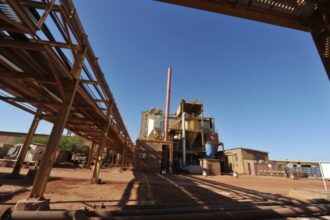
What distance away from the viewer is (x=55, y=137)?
397cm

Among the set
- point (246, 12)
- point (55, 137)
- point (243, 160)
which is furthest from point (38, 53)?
point (243, 160)

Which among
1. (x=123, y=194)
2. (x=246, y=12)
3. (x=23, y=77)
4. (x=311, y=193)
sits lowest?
(x=123, y=194)

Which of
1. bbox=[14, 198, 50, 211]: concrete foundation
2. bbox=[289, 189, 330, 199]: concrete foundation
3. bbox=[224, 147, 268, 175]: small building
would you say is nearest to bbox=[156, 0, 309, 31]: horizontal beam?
bbox=[14, 198, 50, 211]: concrete foundation

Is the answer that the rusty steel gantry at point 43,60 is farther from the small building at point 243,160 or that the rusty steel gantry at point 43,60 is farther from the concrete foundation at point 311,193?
the small building at point 243,160

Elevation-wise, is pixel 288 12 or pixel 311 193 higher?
pixel 288 12

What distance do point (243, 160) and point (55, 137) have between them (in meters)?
29.2

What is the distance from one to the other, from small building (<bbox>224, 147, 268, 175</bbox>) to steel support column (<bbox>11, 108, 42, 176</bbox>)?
28481mm

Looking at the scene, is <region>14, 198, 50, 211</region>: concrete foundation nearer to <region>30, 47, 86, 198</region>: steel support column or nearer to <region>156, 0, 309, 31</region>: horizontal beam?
<region>30, 47, 86, 198</region>: steel support column

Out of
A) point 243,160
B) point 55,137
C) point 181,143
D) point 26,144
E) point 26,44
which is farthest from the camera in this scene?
point 181,143

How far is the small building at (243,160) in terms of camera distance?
84.3 feet

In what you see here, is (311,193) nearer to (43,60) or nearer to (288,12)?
(288,12)

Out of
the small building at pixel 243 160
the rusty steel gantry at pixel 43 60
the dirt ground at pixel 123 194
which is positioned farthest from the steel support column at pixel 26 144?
the small building at pixel 243 160

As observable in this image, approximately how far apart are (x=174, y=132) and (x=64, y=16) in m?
26.1

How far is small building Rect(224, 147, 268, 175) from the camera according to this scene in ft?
84.3
